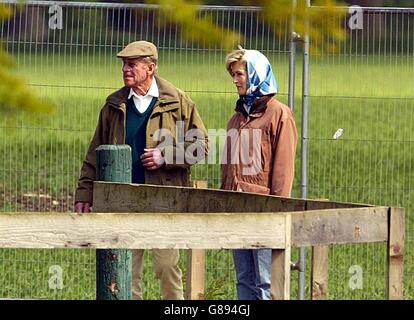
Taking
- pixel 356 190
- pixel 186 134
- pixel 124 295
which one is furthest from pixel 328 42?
pixel 356 190

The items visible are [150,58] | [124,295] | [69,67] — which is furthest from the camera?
[69,67]

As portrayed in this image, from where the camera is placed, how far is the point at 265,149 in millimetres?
7816

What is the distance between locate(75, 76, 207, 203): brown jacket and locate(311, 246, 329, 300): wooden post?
103 centimetres

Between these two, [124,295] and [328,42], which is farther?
[124,295]

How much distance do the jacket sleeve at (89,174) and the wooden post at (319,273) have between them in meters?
1.45

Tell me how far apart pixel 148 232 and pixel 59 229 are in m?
0.33

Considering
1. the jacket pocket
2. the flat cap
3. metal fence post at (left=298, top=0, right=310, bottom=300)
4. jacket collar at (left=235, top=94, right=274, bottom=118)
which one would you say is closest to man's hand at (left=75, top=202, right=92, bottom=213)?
the flat cap

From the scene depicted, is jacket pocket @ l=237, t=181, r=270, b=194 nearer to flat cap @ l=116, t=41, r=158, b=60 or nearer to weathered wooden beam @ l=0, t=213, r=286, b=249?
flat cap @ l=116, t=41, r=158, b=60

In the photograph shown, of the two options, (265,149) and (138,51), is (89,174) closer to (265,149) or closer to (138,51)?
(138,51)

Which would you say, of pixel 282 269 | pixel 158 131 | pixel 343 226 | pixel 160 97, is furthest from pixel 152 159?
pixel 282 269

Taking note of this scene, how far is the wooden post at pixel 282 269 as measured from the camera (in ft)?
17.8
